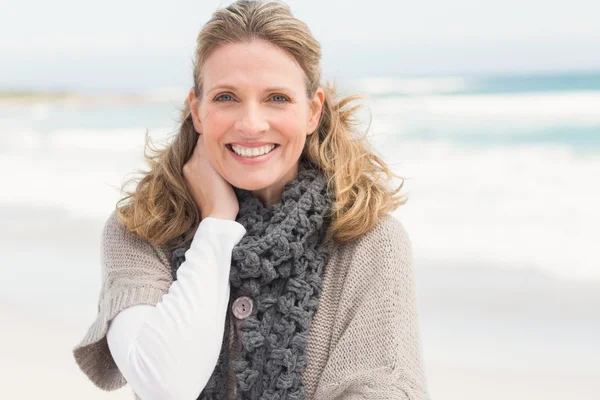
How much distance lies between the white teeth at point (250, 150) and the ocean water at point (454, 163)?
0.34 meters

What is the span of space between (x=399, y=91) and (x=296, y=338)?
13.6 m

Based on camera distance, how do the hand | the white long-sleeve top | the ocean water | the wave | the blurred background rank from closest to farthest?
the white long-sleeve top < the hand < the blurred background < the wave < the ocean water

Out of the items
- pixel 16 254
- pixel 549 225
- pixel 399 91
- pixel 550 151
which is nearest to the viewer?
pixel 16 254

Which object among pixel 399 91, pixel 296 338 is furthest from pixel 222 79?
pixel 399 91

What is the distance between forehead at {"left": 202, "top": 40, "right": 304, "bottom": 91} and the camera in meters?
2.00

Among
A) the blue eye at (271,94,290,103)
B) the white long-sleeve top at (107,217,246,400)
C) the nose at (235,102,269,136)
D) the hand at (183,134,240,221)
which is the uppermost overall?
the blue eye at (271,94,290,103)

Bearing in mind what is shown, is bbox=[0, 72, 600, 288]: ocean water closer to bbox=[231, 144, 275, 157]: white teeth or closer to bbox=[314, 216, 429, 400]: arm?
bbox=[314, 216, 429, 400]: arm

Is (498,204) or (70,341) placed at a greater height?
(498,204)

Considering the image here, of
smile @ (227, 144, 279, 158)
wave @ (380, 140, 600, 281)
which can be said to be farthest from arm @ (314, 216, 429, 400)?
wave @ (380, 140, 600, 281)

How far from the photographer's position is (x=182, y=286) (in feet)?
6.46

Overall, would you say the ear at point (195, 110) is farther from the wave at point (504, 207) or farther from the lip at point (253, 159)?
the wave at point (504, 207)

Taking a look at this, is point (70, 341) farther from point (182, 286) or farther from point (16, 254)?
point (182, 286)

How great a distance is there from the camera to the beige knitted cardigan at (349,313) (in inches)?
77.2

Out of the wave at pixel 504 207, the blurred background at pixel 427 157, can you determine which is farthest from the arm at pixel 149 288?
the wave at pixel 504 207
